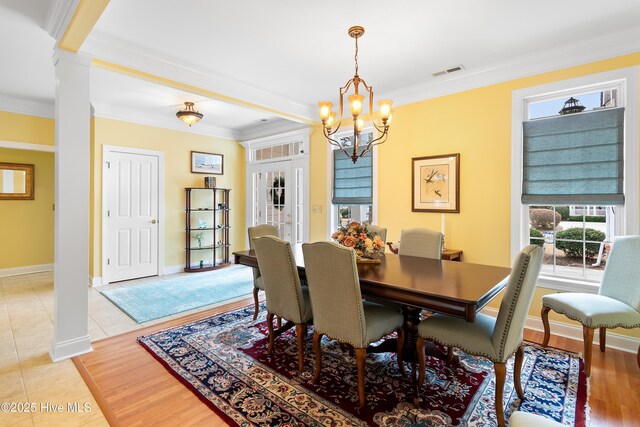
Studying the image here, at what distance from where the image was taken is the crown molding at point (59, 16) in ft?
7.04

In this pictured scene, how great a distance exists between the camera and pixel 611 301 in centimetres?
253

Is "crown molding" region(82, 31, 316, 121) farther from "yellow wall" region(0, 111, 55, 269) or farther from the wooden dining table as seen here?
"yellow wall" region(0, 111, 55, 269)

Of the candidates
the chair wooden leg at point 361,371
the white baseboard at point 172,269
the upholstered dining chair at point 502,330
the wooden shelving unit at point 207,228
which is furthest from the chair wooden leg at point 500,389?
the white baseboard at point 172,269

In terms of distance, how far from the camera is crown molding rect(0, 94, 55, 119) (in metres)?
4.47

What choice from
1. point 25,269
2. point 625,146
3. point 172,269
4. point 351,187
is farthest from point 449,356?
point 25,269

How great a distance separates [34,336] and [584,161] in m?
5.47

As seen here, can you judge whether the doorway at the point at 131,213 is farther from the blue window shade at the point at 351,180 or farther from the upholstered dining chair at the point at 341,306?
the upholstered dining chair at the point at 341,306

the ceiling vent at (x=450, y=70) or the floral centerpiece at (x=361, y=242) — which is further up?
the ceiling vent at (x=450, y=70)

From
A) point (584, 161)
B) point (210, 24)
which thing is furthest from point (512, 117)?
point (210, 24)

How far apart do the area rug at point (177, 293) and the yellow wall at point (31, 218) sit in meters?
2.40

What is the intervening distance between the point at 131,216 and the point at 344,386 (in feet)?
14.9

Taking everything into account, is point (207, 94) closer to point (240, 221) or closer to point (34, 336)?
point (34, 336)

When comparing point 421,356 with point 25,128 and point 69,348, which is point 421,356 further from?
point 25,128

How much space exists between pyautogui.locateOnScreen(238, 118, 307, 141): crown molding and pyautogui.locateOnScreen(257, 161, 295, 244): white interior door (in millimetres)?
561
